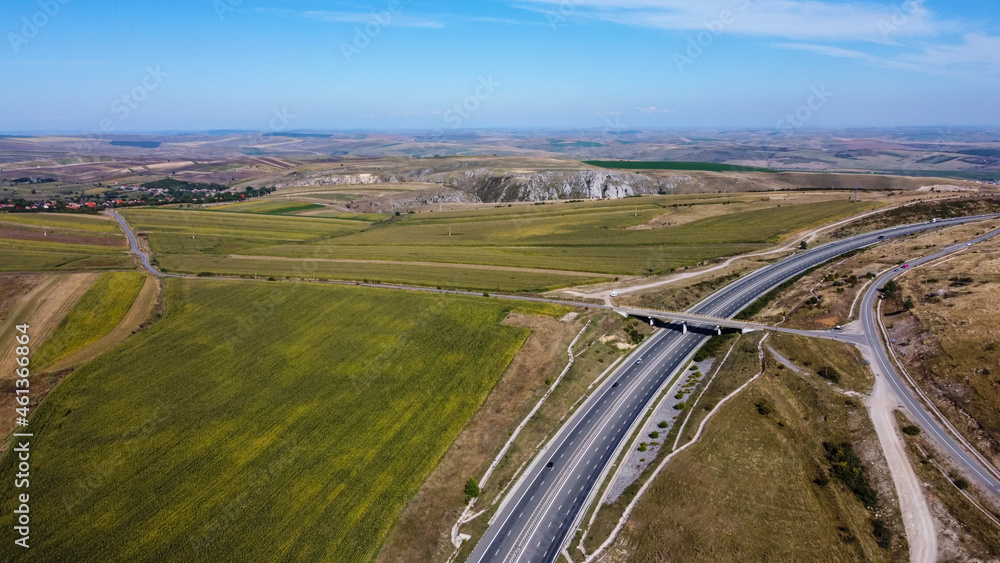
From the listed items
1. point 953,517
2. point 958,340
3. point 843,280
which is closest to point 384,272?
point 843,280

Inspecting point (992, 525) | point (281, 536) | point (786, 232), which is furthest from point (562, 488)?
point (786, 232)

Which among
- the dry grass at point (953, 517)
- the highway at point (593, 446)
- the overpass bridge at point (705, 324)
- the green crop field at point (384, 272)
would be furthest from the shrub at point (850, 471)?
the green crop field at point (384, 272)

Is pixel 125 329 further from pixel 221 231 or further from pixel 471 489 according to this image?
pixel 221 231

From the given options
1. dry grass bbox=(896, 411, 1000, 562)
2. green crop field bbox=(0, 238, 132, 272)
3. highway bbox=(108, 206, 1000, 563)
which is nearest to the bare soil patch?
green crop field bbox=(0, 238, 132, 272)

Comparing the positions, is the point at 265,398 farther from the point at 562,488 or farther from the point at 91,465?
the point at 562,488

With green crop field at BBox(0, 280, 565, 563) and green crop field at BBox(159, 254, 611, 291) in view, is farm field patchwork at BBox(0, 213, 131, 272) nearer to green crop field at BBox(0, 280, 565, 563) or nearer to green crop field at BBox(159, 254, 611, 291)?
green crop field at BBox(159, 254, 611, 291)

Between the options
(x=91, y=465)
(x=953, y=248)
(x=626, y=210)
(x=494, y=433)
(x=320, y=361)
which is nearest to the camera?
(x=91, y=465)

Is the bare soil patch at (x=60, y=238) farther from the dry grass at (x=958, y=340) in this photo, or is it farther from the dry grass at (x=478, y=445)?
the dry grass at (x=958, y=340)
